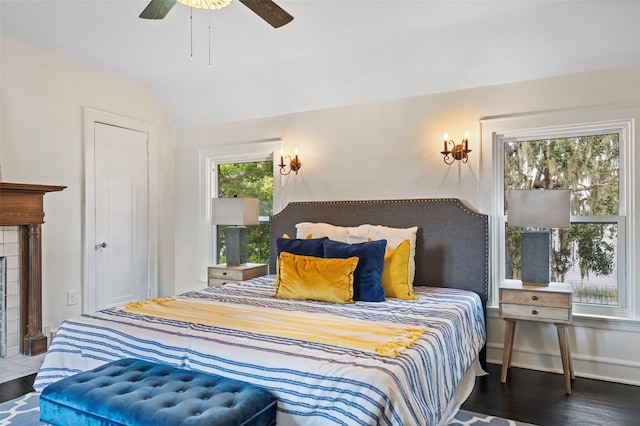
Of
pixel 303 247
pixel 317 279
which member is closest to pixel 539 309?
pixel 317 279

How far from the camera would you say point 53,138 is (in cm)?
395

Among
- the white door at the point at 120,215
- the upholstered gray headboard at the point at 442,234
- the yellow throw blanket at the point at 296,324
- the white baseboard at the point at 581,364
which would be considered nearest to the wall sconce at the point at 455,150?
the upholstered gray headboard at the point at 442,234

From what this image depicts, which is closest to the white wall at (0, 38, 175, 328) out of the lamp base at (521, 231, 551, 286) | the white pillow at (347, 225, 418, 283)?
the white pillow at (347, 225, 418, 283)

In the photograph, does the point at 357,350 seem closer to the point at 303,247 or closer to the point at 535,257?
the point at 303,247

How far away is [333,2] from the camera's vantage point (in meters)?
2.90

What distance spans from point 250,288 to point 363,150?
1677mm

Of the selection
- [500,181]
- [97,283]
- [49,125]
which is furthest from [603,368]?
[49,125]

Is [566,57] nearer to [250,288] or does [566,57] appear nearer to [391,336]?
[391,336]

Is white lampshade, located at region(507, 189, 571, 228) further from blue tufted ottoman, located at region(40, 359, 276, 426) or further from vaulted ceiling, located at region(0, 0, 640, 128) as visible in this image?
blue tufted ottoman, located at region(40, 359, 276, 426)

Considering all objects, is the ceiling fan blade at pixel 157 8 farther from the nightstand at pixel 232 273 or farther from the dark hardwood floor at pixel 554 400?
the dark hardwood floor at pixel 554 400

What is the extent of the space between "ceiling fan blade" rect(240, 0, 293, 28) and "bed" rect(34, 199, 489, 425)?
1712 mm

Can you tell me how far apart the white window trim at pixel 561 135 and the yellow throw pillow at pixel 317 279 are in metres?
1.35

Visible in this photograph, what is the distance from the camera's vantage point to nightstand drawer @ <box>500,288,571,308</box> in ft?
9.52

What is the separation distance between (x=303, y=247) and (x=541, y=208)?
70.1 inches
